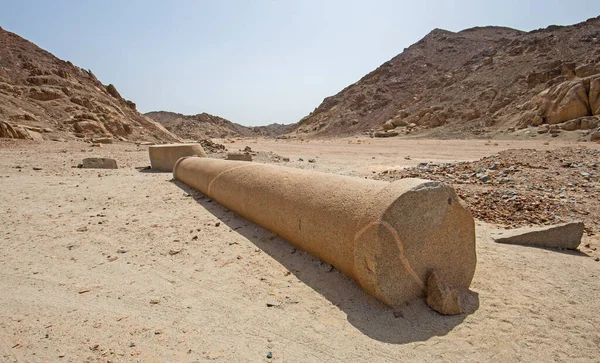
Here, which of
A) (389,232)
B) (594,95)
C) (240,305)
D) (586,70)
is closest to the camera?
(389,232)

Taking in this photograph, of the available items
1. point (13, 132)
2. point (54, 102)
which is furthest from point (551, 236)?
point (54, 102)

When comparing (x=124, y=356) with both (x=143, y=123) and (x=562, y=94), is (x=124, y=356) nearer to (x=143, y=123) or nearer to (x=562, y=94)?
(x=562, y=94)

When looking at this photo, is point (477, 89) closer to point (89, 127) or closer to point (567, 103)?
point (567, 103)

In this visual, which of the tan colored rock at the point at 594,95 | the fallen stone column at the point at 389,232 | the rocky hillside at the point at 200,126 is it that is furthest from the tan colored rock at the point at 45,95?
the tan colored rock at the point at 594,95

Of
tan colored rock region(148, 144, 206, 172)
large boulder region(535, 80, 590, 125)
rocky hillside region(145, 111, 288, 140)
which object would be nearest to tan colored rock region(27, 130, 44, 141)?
tan colored rock region(148, 144, 206, 172)

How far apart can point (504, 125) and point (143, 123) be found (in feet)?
95.0

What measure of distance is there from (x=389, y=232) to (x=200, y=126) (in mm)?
62741

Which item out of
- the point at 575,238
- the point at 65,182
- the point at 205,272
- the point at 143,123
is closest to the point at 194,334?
the point at 205,272

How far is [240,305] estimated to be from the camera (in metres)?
2.78

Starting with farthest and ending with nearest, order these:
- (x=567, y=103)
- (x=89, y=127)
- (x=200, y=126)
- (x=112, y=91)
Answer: (x=200, y=126) < (x=112, y=91) < (x=89, y=127) < (x=567, y=103)

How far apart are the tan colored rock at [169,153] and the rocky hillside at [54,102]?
9.54 m

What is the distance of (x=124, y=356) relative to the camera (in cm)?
214

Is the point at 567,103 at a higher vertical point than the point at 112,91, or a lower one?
lower

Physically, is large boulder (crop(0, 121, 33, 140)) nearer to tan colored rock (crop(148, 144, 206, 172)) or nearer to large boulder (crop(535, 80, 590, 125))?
tan colored rock (crop(148, 144, 206, 172))
